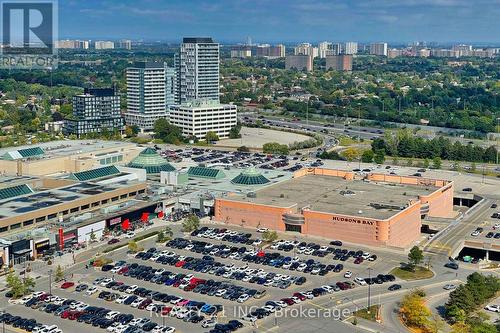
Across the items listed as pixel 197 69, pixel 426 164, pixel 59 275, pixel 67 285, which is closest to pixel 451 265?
pixel 67 285

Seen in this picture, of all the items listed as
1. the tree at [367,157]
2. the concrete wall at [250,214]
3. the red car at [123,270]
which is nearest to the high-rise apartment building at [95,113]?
the tree at [367,157]

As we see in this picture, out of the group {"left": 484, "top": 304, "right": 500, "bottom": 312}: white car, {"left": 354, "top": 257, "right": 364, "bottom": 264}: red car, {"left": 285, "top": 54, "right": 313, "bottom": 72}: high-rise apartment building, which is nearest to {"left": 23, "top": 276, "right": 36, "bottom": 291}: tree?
{"left": 354, "top": 257, "right": 364, "bottom": 264}: red car

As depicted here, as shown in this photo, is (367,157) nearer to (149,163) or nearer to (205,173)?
(205,173)

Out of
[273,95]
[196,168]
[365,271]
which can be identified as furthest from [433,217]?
[273,95]

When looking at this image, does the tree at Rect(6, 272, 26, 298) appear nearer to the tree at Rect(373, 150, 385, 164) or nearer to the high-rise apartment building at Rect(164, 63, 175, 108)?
the tree at Rect(373, 150, 385, 164)

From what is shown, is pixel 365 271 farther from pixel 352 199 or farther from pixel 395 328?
pixel 352 199

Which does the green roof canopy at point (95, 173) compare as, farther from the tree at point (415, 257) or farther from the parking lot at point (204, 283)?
the tree at point (415, 257)
